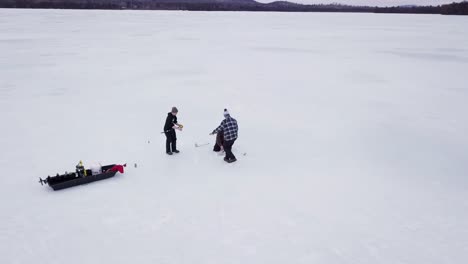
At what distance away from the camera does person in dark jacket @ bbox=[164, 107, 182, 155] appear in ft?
24.6

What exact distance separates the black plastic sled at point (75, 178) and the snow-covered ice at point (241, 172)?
5.0 inches

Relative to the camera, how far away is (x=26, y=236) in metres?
5.17

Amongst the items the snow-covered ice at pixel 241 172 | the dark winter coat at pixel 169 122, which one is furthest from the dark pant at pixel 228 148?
the dark winter coat at pixel 169 122

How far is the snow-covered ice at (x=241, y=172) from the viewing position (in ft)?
16.7

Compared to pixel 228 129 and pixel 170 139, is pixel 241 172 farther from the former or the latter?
pixel 170 139

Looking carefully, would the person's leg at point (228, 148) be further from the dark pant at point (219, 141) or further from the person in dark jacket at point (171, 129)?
the person in dark jacket at point (171, 129)

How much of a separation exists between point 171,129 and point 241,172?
183 cm

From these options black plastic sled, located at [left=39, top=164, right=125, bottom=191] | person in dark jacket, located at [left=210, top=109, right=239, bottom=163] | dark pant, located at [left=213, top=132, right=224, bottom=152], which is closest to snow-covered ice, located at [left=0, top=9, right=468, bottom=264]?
black plastic sled, located at [left=39, top=164, right=125, bottom=191]

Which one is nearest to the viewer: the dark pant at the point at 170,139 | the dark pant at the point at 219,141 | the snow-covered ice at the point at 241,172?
the snow-covered ice at the point at 241,172

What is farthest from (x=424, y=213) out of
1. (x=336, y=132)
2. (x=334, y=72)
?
(x=334, y=72)

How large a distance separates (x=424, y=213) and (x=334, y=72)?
44.2 ft

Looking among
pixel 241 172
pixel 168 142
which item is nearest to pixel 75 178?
pixel 168 142

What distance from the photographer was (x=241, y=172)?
23.9ft

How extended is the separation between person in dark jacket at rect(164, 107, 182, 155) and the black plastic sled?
1.46 meters
